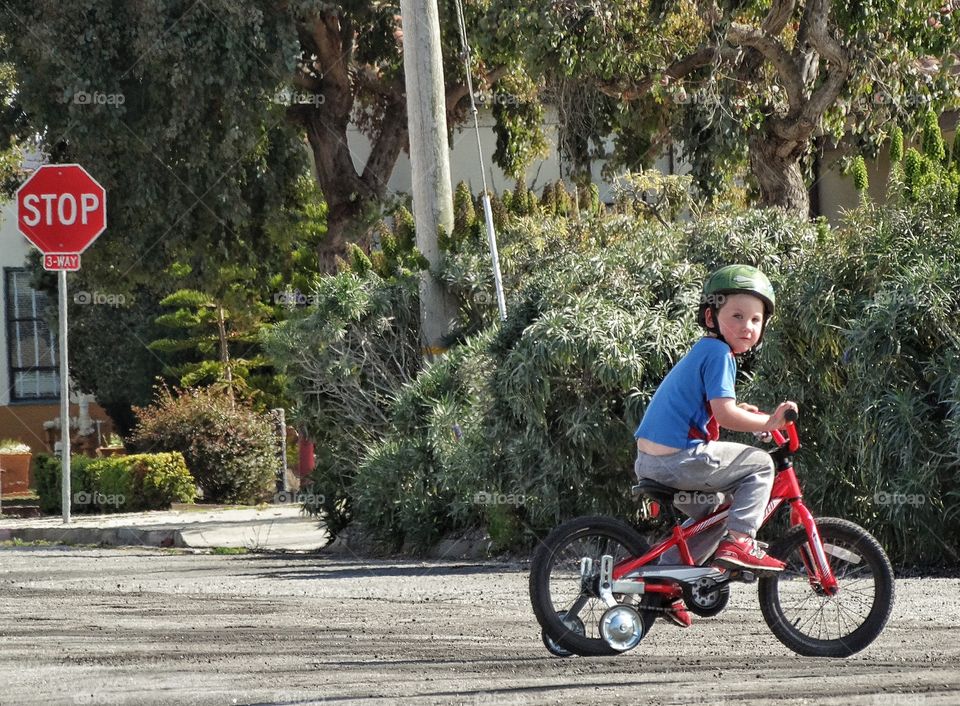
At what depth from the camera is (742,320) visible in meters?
6.70

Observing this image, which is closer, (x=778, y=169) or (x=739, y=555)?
(x=739, y=555)

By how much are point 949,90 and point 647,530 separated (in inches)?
320

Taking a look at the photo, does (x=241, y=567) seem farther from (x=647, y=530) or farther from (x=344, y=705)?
(x=344, y=705)

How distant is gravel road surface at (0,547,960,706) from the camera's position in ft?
19.6

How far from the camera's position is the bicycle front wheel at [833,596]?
6.68m

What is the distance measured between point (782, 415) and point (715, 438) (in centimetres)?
45

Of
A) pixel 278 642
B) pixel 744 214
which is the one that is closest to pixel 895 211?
pixel 744 214

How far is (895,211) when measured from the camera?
10336 mm

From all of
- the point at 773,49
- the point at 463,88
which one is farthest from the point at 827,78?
the point at 463,88

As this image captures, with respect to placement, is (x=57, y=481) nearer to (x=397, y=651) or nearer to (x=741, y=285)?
(x=397, y=651)

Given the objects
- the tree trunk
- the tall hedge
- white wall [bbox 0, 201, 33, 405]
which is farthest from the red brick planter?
the tree trunk

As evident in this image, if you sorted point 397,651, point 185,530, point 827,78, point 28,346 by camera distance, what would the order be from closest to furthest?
point 397,651
point 185,530
point 827,78
point 28,346

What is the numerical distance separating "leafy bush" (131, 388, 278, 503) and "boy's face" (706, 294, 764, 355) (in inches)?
585

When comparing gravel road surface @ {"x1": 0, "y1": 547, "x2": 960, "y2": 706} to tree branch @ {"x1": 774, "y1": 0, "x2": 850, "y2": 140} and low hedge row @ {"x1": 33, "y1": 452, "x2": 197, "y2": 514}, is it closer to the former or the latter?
tree branch @ {"x1": 774, "y1": 0, "x2": 850, "y2": 140}
